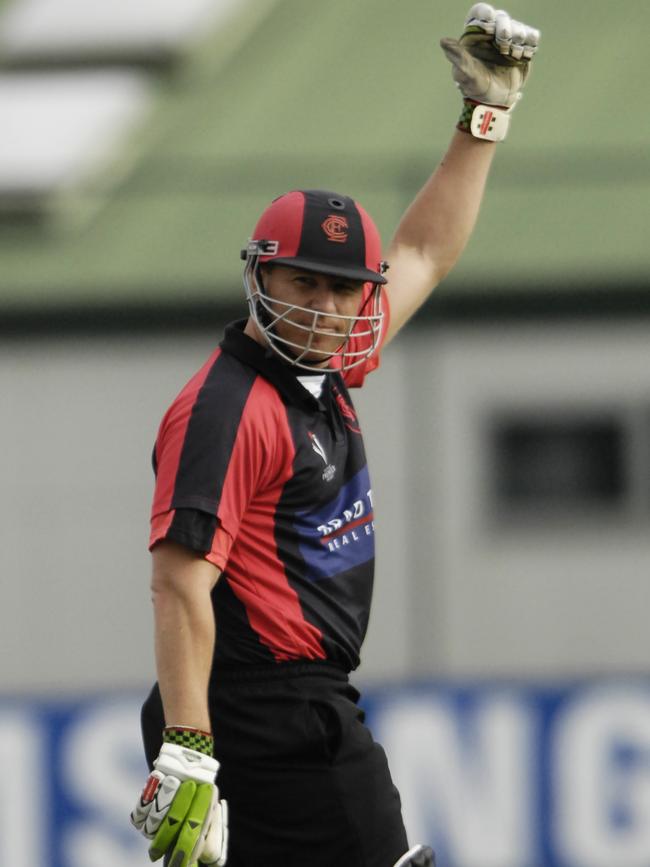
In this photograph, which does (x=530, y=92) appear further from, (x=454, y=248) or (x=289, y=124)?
(x=454, y=248)

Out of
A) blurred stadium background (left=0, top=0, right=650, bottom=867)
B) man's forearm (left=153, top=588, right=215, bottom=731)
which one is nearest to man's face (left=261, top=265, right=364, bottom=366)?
man's forearm (left=153, top=588, right=215, bottom=731)

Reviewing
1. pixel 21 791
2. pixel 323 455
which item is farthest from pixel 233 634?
pixel 21 791

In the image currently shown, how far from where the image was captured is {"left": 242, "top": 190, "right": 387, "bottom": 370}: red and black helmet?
379cm

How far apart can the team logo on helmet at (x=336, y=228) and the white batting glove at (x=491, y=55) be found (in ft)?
2.44

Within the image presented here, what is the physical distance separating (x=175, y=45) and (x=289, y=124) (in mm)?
1072

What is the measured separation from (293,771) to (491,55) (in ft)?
5.66

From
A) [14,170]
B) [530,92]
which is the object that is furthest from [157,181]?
[530,92]

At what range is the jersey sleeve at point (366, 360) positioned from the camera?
4133 mm

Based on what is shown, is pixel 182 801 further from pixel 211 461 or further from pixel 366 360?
pixel 366 360

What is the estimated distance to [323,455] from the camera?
3844 millimetres

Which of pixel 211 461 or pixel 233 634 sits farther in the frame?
pixel 233 634

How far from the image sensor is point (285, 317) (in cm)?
382

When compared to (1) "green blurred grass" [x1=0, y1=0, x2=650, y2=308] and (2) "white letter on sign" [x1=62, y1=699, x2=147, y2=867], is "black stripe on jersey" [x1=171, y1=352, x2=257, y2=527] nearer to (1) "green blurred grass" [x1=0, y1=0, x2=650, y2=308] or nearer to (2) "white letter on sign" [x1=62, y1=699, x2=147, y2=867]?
(2) "white letter on sign" [x1=62, y1=699, x2=147, y2=867]

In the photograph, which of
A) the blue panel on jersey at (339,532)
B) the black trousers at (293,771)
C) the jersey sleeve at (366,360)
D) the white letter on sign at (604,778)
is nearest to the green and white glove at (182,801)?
the black trousers at (293,771)
